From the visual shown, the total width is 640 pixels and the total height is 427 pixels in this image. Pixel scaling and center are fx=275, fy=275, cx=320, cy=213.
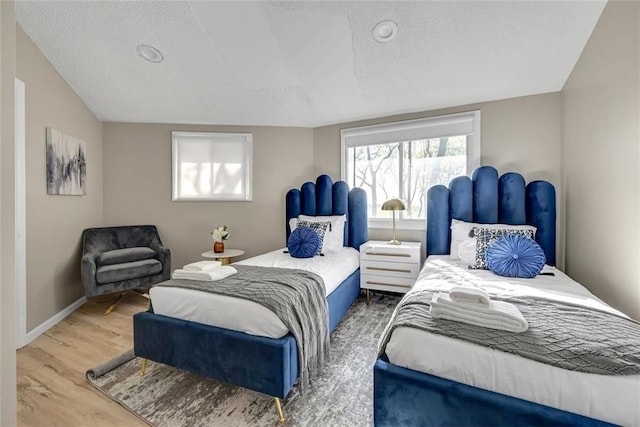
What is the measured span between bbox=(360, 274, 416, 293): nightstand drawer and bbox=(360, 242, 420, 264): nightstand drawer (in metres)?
0.19

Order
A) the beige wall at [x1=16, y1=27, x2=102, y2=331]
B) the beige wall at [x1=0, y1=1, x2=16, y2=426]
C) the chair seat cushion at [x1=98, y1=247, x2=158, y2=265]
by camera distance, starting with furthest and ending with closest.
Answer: the chair seat cushion at [x1=98, y1=247, x2=158, y2=265] < the beige wall at [x1=16, y1=27, x2=102, y2=331] < the beige wall at [x1=0, y1=1, x2=16, y2=426]

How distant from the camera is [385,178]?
3.59 meters

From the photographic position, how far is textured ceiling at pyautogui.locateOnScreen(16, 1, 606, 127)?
2180mm

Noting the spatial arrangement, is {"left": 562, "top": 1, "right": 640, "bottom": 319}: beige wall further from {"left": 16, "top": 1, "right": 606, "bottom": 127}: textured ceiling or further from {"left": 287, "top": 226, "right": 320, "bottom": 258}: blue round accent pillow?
{"left": 287, "top": 226, "right": 320, "bottom": 258}: blue round accent pillow

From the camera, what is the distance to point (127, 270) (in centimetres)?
303

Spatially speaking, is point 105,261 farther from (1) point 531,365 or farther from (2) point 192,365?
(1) point 531,365

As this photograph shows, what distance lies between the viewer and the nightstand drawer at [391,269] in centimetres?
287

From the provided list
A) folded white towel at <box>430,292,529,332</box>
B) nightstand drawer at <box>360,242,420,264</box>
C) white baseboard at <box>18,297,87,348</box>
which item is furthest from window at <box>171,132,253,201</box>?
folded white towel at <box>430,292,529,332</box>

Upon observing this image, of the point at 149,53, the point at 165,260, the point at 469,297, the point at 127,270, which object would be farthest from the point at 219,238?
the point at 469,297

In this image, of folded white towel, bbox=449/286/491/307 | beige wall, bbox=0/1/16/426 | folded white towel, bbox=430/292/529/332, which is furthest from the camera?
folded white towel, bbox=449/286/491/307

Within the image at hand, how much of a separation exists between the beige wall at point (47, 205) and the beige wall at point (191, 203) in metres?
0.38

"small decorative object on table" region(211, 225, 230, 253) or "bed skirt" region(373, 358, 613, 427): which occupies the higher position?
"small decorative object on table" region(211, 225, 230, 253)

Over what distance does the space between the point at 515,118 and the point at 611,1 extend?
1.11m

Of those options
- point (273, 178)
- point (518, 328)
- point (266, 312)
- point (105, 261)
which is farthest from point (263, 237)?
point (518, 328)
